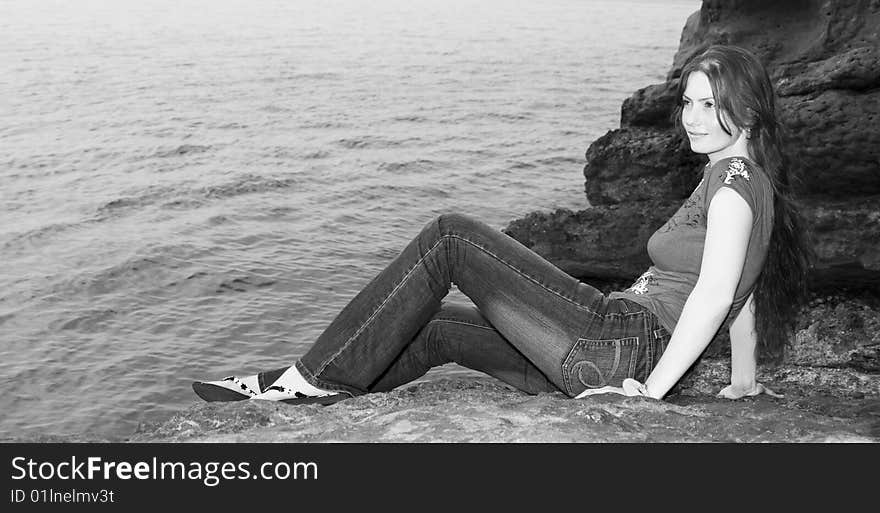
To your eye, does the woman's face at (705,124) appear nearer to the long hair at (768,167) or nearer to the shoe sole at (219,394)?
the long hair at (768,167)

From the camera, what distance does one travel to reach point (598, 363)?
4.69m

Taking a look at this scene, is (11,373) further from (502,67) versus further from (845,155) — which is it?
(502,67)

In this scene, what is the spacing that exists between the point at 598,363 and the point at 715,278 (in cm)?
77

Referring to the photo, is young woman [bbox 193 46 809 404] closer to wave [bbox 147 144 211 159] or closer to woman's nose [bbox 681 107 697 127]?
woman's nose [bbox 681 107 697 127]

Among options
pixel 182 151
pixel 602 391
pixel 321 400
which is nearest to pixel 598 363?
pixel 602 391

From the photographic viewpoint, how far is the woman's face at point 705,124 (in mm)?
4535

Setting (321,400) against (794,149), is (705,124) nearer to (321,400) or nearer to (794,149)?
(794,149)

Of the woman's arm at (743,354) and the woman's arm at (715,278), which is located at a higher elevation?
the woman's arm at (715,278)

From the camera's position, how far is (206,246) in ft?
40.8

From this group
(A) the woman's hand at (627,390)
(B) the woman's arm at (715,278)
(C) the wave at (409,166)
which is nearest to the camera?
(B) the woman's arm at (715,278)

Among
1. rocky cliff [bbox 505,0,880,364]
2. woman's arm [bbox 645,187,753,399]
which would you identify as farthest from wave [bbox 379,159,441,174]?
woman's arm [bbox 645,187,753,399]

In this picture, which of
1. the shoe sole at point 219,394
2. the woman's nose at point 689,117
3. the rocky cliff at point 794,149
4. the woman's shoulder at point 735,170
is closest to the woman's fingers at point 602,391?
the woman's shoulder at point 735,170

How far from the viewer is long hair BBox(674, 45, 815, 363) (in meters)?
4.48
